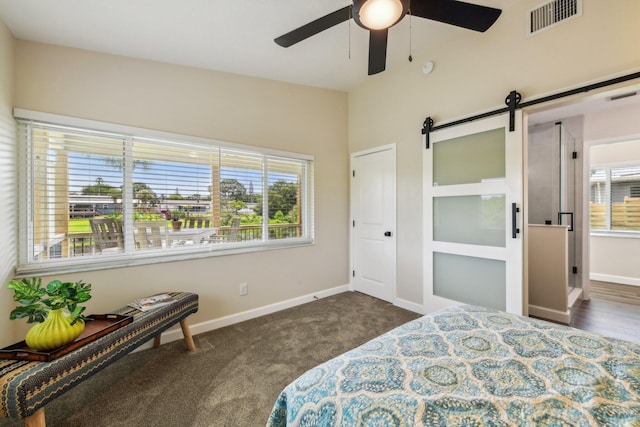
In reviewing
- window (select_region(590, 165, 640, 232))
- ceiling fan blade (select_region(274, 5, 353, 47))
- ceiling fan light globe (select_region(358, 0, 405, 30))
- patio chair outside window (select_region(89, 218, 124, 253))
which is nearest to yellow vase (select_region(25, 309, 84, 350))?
patio chair outside window (select_region(89, 218, 124, 253))

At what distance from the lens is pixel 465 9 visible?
1.64 meters

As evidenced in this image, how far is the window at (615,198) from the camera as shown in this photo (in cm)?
442

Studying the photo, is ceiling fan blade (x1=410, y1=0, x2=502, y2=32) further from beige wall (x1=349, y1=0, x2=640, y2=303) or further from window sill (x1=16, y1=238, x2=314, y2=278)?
window sill (x1=16, y1=238, x2=314, y2=278)

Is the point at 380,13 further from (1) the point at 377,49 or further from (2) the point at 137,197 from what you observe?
(2) the point at 137,197

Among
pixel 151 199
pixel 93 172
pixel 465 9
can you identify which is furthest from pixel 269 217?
pixel 465 9

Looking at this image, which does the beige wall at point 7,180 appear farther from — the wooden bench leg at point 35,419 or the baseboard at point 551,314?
the baseboard at point 551,314

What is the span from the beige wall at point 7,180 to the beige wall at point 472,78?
3.42m

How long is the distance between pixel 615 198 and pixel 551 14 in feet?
14.3

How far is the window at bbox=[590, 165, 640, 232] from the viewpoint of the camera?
14.5 ft

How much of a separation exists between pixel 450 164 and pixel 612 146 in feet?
13.2

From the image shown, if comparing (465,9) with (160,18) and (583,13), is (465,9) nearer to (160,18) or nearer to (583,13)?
(583,13)

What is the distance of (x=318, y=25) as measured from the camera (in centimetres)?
180

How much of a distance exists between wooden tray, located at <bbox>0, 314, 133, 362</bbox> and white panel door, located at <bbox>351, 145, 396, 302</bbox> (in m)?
2.78

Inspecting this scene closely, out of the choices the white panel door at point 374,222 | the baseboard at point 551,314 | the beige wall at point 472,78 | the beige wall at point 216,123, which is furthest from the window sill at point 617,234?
the beige wall at point 216,123
